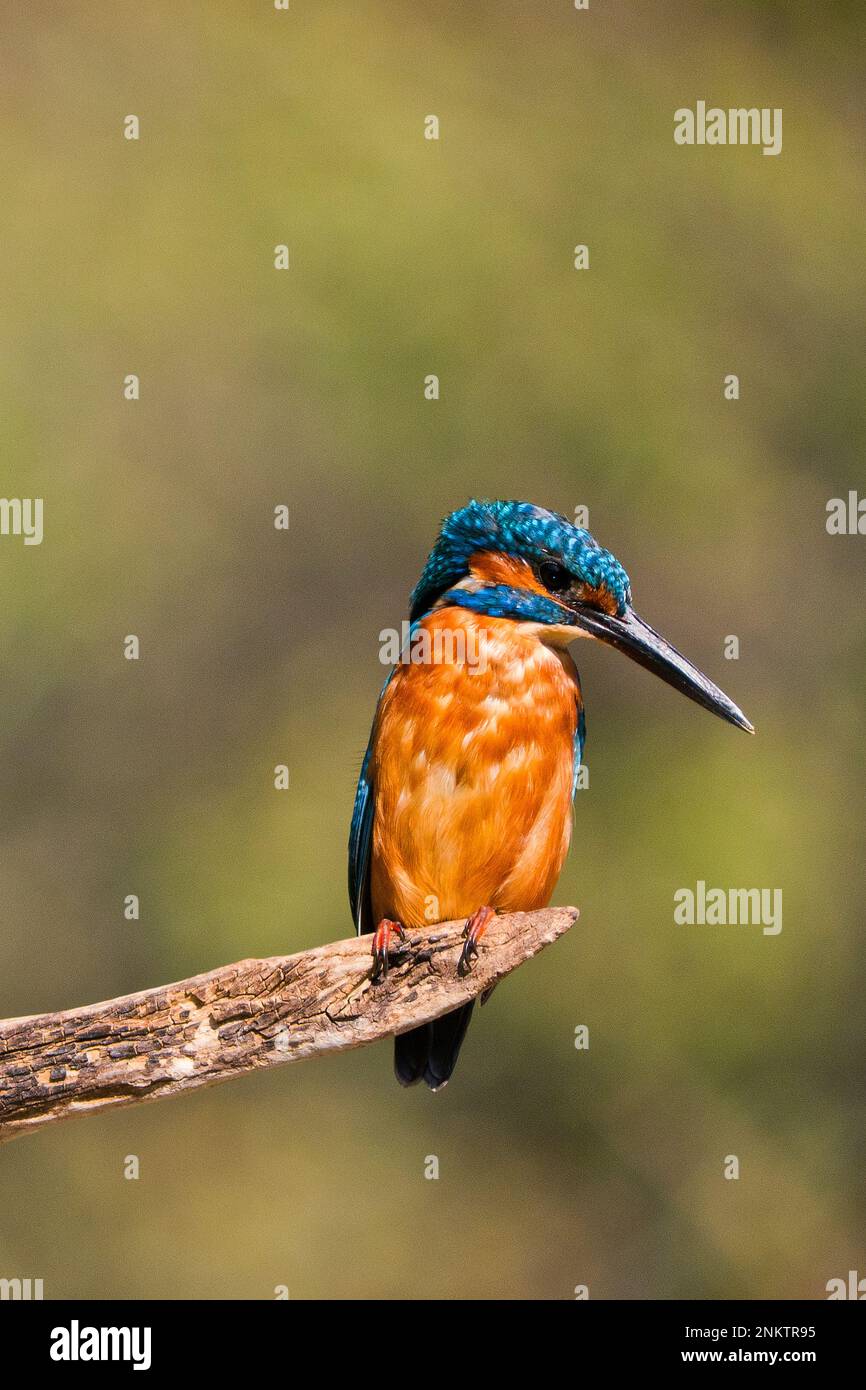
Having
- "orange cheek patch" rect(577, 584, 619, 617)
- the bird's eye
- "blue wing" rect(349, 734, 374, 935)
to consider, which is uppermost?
the bird's eye

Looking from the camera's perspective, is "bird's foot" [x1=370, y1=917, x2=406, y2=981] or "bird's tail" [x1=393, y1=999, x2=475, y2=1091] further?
"bird's tail" [x1=393, y1=999, x2=475, y2=1091]

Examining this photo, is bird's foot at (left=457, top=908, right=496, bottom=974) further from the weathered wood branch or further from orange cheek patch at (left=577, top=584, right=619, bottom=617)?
orange cheek patch at (left=577, top=584, right=619, bottom=617)

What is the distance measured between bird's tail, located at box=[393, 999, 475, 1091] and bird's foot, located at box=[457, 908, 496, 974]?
76 centimetres

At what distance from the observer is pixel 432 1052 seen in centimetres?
355

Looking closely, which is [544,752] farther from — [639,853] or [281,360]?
[281,360]

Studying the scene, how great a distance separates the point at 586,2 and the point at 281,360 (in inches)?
173

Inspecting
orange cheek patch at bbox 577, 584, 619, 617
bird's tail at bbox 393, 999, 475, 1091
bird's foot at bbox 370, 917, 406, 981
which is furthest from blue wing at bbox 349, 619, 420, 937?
bird's foot at bbox 370, 917, 406, 981

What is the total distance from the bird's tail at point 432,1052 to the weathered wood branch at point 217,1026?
716 millimetres

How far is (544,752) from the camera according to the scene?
3266 mm

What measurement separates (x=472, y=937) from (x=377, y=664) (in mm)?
5853

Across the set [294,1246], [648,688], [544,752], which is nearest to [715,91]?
[648,688]

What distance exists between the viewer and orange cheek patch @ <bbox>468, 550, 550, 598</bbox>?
3229 mm

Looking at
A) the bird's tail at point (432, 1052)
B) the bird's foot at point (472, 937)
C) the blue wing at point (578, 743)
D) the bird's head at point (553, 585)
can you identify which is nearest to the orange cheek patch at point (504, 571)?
the bird's head at point (553, 585)

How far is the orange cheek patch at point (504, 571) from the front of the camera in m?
3.23
